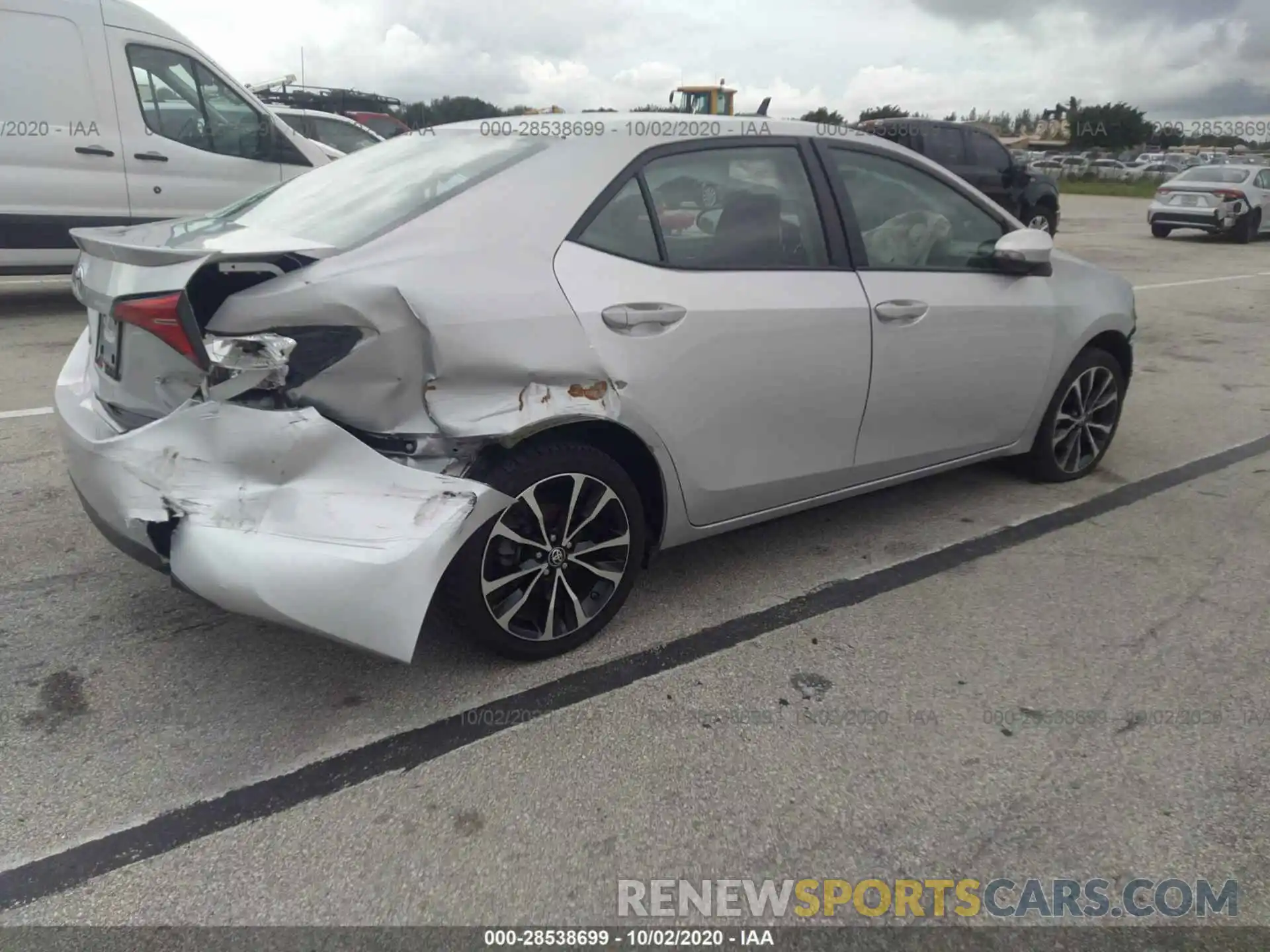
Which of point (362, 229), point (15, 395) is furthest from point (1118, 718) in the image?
point (15, 395)

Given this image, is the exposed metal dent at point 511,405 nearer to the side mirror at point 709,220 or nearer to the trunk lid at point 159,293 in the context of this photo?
the trunk lid at point 159,293

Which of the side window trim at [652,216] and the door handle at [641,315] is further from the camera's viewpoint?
the side window trim at [652,216]

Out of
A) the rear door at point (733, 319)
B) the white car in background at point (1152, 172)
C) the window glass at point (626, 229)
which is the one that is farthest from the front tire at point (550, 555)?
the white car in background at point (1152, 172)

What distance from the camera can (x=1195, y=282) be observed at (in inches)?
472

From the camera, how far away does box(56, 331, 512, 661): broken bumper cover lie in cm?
234

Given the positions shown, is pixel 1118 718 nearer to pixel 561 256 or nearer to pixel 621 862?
pixel 621 862

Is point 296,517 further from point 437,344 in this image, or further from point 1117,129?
point 1117,129

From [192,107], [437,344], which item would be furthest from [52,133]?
[437,344]

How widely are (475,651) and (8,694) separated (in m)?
1.27

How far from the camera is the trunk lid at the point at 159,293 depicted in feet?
7.82


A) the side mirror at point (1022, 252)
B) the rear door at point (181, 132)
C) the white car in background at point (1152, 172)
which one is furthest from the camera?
the white car in background at point (1152, 172)

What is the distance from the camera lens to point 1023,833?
7.43 feet

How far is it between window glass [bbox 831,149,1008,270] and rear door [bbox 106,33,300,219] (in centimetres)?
619

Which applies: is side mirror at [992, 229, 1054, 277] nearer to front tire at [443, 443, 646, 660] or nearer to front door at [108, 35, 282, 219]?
front tire at [443, 443, 646, 660]
